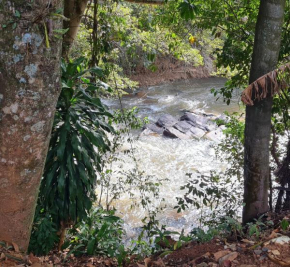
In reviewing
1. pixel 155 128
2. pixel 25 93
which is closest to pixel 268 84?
pixel 25 93

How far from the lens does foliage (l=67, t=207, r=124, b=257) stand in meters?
4.02

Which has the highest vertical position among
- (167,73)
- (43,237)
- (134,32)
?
(167,73)

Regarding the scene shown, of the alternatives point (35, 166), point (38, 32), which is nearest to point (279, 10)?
point (38, 32)

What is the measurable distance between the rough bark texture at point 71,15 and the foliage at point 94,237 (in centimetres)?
242

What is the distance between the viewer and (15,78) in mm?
1856

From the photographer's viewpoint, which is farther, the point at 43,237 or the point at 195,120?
the point at 195,120

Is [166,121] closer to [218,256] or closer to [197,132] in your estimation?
[197,132]

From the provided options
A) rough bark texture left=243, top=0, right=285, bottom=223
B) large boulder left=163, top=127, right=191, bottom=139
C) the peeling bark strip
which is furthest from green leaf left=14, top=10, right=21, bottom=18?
large boulder left=163, top=127, right=191, bottom=139

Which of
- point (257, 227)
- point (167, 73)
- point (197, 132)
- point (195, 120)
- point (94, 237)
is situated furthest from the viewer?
point (167, 73)

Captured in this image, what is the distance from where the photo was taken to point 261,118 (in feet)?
12.3

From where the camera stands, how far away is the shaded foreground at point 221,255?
253 cm

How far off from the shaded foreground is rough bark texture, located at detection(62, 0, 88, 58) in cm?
300

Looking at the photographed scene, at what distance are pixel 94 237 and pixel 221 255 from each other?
1924 millimetres

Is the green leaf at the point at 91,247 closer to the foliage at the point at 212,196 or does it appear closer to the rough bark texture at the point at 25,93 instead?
the foliage at the point at 212,196
